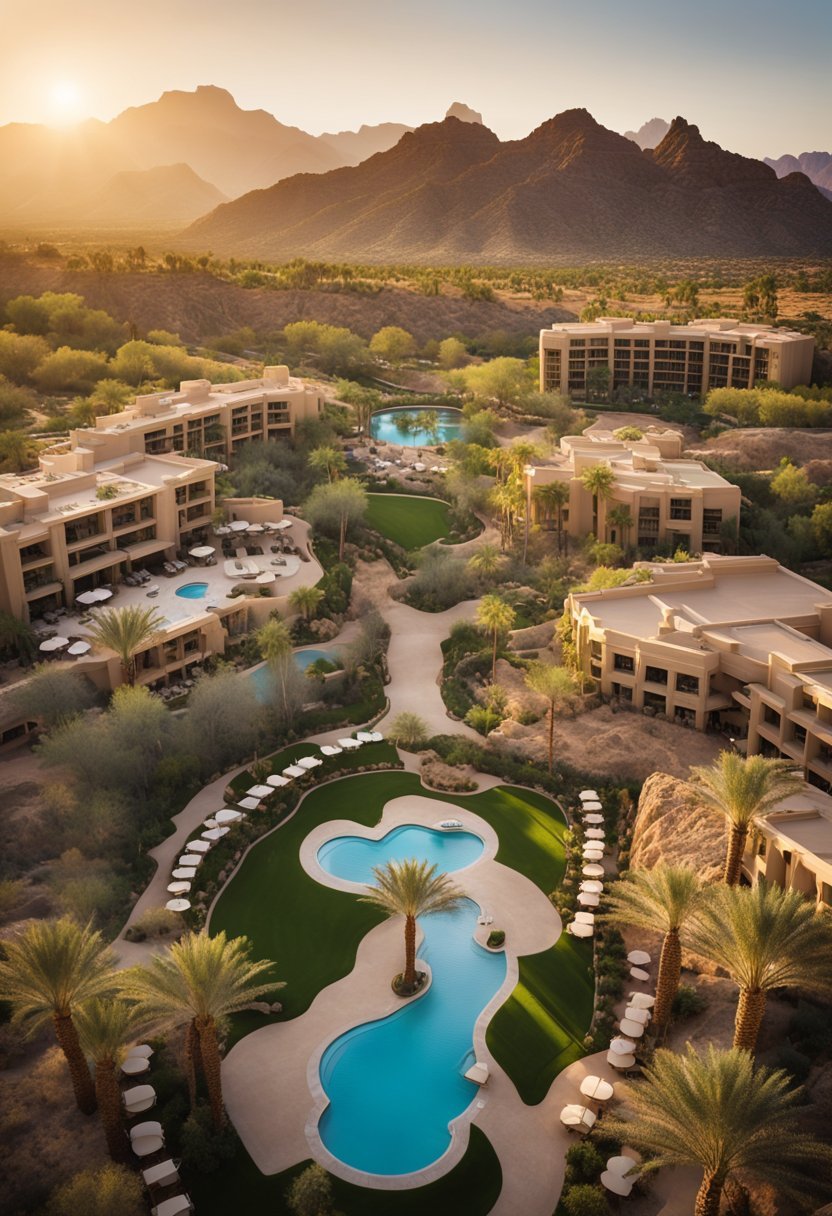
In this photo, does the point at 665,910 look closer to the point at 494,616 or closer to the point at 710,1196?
the point at 710,1196

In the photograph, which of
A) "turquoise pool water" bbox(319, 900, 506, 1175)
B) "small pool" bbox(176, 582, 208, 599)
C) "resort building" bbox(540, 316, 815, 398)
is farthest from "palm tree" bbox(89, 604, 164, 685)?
"resort building" bbox(540, 316, 815, 398)

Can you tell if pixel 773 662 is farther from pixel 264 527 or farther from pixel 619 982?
pixel 264 527

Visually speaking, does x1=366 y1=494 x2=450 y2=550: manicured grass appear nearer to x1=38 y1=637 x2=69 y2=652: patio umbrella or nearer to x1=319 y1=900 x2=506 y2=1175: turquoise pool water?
x1=38 y1=637 x2=69 y2=652: patio umbrella

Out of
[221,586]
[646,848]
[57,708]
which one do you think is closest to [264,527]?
[221,586]

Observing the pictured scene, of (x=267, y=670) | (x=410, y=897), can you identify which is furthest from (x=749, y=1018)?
(x=267, y=670)

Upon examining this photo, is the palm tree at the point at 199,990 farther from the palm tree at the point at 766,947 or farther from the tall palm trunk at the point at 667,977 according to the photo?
the palm tree at the point at 766,947

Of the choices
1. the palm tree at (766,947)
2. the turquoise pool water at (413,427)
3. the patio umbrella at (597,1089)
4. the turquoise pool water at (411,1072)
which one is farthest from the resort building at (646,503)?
the patio umbrella at (597,1089)
